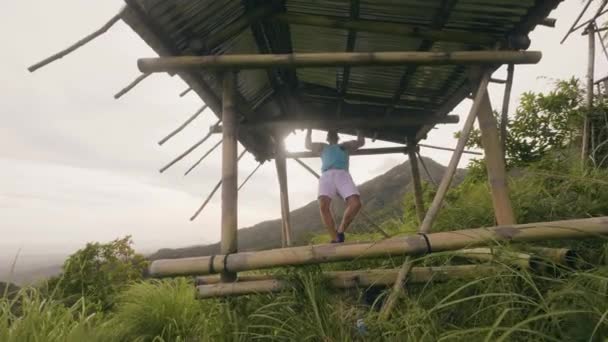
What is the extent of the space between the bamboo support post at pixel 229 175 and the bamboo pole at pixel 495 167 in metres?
2.49

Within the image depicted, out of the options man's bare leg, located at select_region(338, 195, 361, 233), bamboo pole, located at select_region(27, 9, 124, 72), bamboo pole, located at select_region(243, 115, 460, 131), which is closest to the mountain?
bamboo pole, located at select_region(243, 115, 460, 131)

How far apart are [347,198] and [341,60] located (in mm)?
1811

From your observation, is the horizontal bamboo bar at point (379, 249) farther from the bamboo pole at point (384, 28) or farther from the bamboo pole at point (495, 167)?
the bamboo pole at point (384, 28)

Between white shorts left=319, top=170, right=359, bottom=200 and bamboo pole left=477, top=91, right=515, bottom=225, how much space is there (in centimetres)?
158

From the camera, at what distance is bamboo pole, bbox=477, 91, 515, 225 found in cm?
318

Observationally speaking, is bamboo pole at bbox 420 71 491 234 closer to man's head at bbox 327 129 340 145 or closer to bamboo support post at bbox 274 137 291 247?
man's head at bbox 327 129 340 145

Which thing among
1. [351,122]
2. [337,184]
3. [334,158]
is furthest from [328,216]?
[351,122]

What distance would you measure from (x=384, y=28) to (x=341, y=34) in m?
0.59

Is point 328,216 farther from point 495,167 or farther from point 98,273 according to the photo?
point 98,273

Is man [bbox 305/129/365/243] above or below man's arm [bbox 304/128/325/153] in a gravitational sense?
below

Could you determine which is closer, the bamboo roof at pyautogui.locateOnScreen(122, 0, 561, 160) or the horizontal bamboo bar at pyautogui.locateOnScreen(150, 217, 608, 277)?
the horizontal bamboo bar at pyautogui.locateOnScreen(150, 217, 608, 277)

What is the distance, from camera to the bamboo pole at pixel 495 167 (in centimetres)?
318

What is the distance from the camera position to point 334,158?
4.55 metres

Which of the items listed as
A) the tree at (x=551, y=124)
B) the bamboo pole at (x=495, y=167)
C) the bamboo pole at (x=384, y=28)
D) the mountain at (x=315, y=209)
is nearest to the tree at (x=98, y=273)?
the bamboo pole at (x=384, y=28)
